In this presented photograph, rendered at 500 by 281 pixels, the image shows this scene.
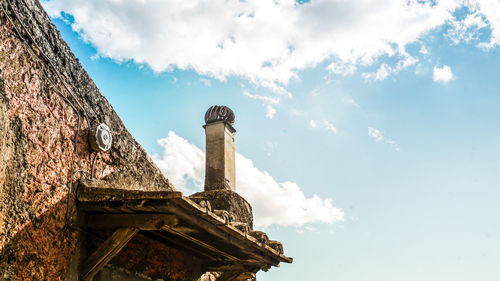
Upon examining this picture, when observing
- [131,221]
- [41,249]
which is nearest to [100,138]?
[131,221]

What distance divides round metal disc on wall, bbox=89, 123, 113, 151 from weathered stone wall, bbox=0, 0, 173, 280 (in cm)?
7

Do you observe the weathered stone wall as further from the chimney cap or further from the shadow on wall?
the chimney cap

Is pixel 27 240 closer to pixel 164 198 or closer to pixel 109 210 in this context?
pixel 109 210

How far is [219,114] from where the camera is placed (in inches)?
352

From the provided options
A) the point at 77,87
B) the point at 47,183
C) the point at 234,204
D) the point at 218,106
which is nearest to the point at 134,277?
the point at 47,183

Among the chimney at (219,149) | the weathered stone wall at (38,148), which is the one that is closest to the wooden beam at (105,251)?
the weathered stone wall at (38,148)

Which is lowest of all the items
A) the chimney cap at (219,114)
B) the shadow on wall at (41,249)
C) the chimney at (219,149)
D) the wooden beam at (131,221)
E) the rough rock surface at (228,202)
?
the shadow on wall at (41,249)

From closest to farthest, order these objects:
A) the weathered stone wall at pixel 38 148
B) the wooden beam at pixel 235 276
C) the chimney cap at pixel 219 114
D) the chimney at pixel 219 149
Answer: the weathered stone wall at pixel 38 148 < the wooden beam at pixel 235 276 < the chimney at pixel 219 149 < the chimney cap at pixel 219 114

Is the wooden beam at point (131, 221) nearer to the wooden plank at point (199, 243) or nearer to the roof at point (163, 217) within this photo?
the roof at point (163, 217)

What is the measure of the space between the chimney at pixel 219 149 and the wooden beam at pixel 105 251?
12.9 feet

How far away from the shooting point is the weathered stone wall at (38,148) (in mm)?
3830

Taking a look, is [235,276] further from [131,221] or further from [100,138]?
[100,138]

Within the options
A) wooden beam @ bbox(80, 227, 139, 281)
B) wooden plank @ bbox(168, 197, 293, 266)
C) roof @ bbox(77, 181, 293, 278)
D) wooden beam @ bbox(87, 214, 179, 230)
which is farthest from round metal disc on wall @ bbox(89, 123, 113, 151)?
wooden plank @ bbox(168, 197, 293, 266)

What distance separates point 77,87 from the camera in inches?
195
